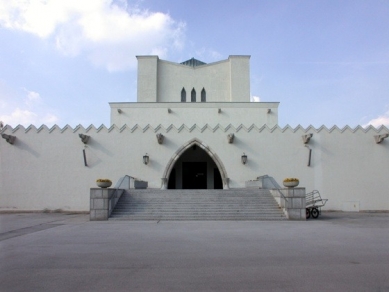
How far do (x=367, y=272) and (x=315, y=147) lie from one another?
1554 centimetres

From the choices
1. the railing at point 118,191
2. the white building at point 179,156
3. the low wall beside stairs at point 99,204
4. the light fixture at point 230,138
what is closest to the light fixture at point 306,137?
the white building at point 179,156

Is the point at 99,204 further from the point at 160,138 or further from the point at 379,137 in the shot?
the point at 379,137

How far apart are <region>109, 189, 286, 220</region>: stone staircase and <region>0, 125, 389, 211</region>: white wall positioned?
3.86 metres

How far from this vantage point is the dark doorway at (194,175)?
24.3 meters

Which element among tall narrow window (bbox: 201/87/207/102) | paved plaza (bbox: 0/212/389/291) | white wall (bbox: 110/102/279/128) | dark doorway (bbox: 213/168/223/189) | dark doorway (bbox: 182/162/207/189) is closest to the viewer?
paved plaza (bbox: 0/212/389/291)

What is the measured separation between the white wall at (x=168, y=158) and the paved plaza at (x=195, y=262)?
35.2 ft

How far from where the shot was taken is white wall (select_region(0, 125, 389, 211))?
A: 19.3 m

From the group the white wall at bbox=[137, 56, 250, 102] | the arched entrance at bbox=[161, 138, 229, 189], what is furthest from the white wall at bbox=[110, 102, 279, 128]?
the arched entrance at bbox=[161, 138, 229, 189]

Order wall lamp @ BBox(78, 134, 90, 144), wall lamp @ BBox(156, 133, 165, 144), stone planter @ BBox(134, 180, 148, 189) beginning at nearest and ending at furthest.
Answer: stone planter @ BBox(134, 180, 148, 189)
wall lamp @ BBox(78, 134, 90, 144)
wall lamp @ BBox(156, 133, 165, 144)

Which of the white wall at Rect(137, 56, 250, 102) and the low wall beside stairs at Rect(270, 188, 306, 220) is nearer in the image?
the low wall beside stairs at Rect(270, 188, 306, 220)

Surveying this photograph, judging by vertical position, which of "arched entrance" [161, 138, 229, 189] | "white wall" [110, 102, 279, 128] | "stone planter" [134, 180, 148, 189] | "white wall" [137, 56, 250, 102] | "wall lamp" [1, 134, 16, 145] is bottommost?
"stone planter" [134, 180, 148, 189]

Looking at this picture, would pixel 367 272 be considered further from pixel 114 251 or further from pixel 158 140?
pixel 158 140

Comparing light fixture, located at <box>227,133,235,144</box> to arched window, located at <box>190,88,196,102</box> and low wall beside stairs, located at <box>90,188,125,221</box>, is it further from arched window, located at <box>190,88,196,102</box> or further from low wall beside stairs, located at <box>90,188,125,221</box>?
arched window, located at <box>190,88,196,102</box>

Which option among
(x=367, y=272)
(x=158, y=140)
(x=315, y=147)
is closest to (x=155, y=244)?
(x=367, y=272)
